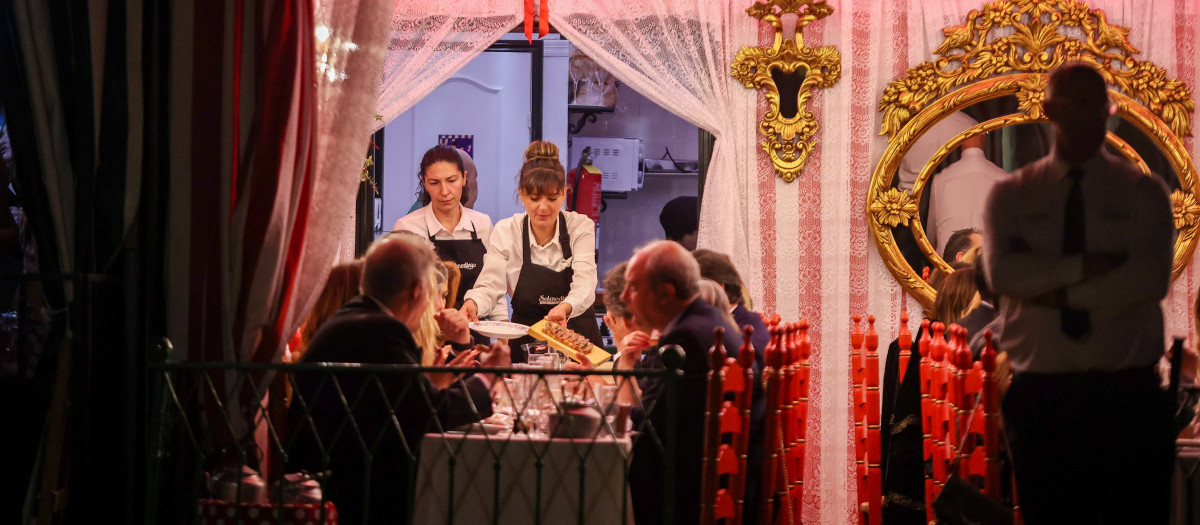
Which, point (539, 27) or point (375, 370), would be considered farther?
point (539, 27)

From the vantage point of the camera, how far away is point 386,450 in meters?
2.78

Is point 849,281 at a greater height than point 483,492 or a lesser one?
greater

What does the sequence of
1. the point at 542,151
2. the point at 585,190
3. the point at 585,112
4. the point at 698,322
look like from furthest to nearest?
the point at 585,112, the point at 585,190, the point at 542,151, the point at 698,322

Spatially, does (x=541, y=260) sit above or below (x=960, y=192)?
below

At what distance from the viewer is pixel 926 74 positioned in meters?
5.55

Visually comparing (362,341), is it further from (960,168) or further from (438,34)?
(960,168)

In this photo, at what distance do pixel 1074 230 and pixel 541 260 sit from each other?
3.54m

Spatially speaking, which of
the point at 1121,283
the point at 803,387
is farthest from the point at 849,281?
the point at 1121,283

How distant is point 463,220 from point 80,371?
3.17m

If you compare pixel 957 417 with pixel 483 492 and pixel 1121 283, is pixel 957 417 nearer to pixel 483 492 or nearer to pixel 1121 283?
pixel 1121 283

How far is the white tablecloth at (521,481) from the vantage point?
8.13 feet

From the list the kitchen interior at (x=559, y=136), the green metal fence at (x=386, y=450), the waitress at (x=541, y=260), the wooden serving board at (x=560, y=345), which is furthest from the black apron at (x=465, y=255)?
the green metal fence at (x=386, y=450)

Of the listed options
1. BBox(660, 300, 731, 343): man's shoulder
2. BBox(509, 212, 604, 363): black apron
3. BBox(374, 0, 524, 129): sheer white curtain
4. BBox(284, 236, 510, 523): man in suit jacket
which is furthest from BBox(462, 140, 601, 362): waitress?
BBox(284, 236, 510, 523): man in suit jacket

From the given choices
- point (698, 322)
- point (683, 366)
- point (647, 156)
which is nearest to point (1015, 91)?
point (647, 156)
